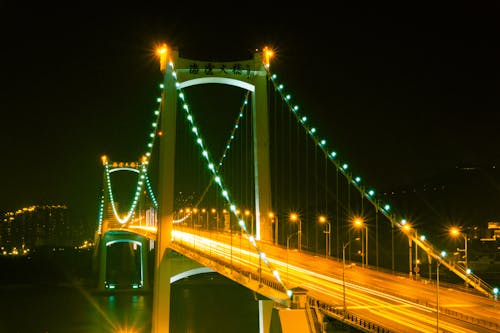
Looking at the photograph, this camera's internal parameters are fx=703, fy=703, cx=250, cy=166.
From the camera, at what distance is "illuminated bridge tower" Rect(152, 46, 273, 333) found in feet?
85.3

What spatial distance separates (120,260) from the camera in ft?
226

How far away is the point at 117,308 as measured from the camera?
43.6m

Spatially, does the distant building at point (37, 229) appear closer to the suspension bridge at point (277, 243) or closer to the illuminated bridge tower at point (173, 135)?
the suspension bridge at point (277, 243)

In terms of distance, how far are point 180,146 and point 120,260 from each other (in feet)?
113

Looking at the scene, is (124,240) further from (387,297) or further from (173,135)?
(387,297)

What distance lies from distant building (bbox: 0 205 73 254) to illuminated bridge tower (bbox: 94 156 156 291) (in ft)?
128

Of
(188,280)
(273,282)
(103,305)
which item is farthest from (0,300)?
(273,282)

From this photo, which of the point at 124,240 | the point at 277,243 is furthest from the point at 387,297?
the point at 124,240

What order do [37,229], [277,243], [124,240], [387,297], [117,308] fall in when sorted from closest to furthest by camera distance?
[387,297] → [277,243] → [117,308] → [124,240] → [37,229]

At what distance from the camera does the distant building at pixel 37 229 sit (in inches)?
4208

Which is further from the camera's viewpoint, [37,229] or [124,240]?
[37,229]

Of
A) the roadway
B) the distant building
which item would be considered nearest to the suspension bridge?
the roadway

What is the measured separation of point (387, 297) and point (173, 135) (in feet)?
49.0

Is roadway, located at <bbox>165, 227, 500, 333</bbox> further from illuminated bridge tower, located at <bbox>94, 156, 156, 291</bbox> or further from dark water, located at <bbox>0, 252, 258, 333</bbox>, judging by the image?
illuminated bridge tower, located at <bbox>94, 156, 156, 291</bbox>
